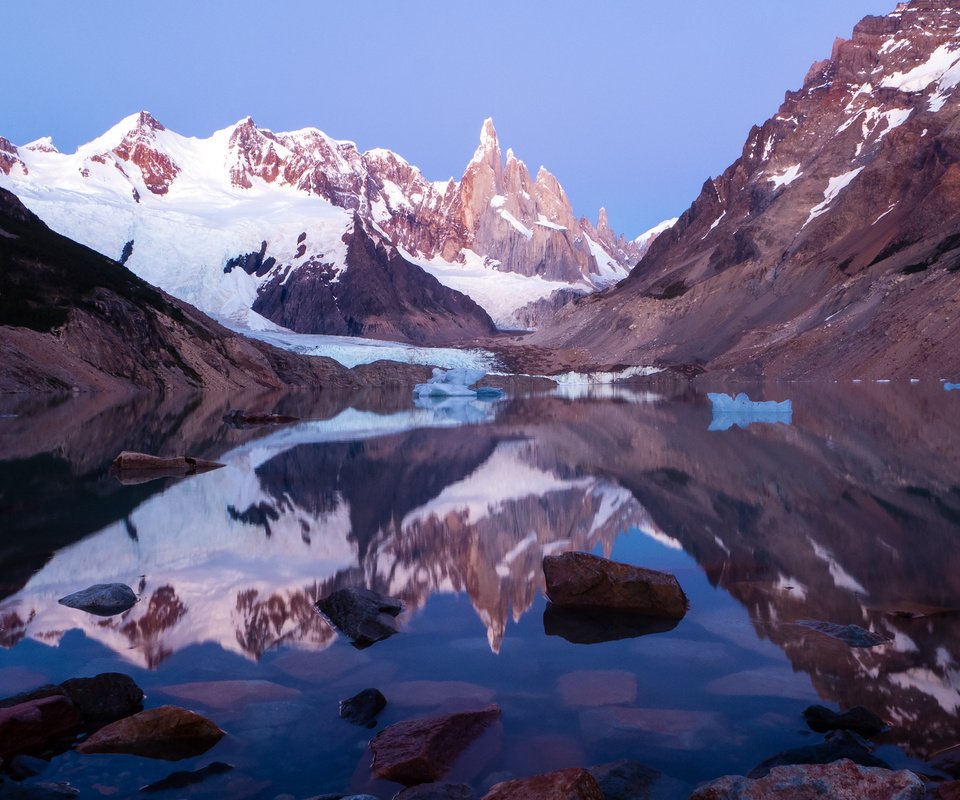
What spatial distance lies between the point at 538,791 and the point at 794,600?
517cm

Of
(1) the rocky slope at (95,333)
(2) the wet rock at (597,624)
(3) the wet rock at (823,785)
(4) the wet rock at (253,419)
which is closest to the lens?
(3) the wet rock at (823,785)

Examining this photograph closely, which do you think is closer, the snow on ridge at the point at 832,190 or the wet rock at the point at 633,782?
the wet rock at the point at 633,782

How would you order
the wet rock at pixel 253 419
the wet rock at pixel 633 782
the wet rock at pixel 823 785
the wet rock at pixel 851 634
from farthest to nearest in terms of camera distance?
the wet rock at pixel 253 419 → the wet rock at pixel 851 634 → the wet rock at pixel 633 782 → the wet rock at pixel 823 785

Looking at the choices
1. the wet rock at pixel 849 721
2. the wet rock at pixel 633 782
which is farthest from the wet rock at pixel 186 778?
the wet rock at pixel 849 721

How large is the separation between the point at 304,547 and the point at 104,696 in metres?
5.41

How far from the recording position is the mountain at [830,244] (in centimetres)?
8244

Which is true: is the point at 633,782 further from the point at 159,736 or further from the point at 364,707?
the point at 159,736

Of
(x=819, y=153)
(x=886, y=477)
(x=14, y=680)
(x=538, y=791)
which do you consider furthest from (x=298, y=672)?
(x=819, y=153)

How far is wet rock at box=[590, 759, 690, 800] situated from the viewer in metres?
5.27

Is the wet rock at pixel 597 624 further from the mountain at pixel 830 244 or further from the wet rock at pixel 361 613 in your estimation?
the mountain at pixel 830 244

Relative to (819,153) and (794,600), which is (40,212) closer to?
(819,153)

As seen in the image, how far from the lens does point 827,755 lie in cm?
558

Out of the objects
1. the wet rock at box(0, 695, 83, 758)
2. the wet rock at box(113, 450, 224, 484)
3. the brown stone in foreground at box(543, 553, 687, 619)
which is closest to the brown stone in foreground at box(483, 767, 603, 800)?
the wet rock at box(0, 695, 83, 758)

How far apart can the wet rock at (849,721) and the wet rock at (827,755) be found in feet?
0.84
